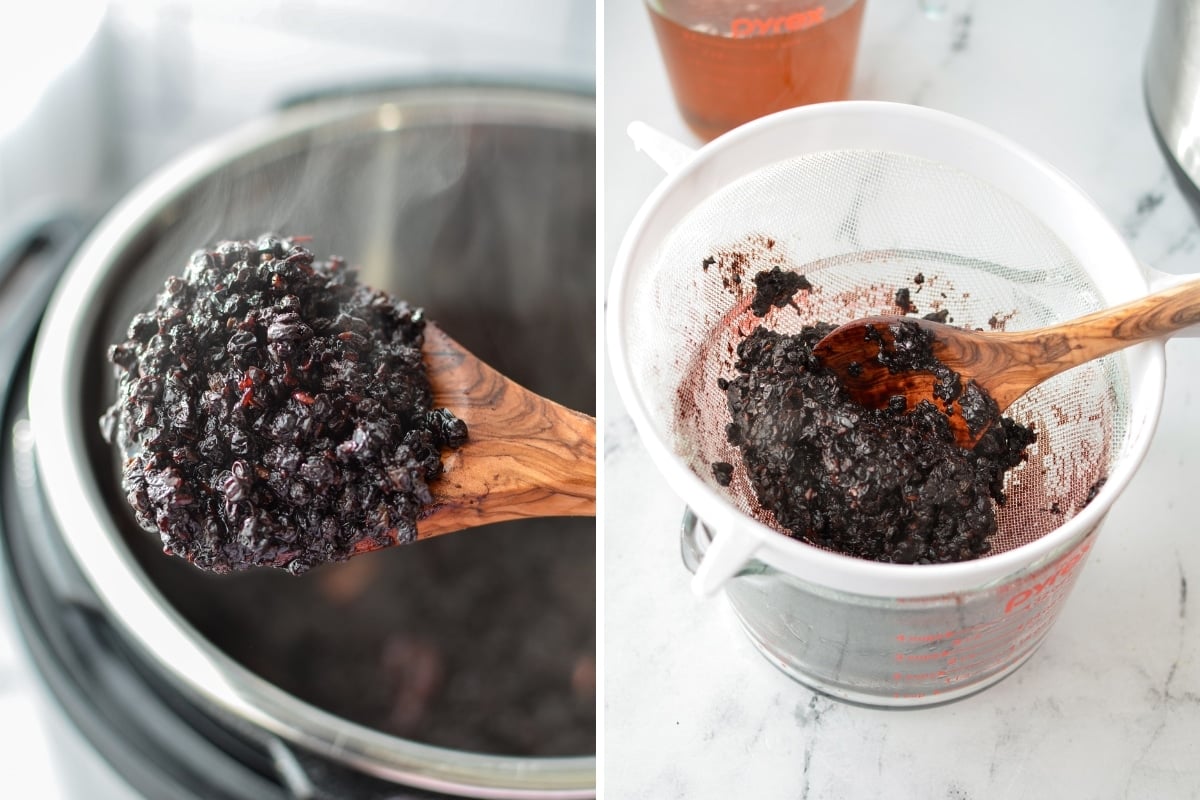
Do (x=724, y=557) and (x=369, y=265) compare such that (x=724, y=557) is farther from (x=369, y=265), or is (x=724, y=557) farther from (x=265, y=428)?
(x=369, y=265)

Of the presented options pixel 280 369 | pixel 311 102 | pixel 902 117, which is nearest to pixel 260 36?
pixel 311 102

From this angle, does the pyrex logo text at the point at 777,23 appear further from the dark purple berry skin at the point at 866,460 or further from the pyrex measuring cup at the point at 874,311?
the dark purple berry skin at the point at 866,460

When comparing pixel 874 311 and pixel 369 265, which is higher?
pixel 874 311

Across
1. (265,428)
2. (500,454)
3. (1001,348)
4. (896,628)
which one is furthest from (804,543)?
(265,428)

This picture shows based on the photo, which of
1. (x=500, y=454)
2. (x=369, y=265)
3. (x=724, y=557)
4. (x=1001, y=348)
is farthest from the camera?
(x=369, y=265)

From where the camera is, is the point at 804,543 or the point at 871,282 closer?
the point at 804,543

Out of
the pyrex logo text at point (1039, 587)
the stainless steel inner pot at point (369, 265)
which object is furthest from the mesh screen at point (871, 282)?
the stainless steel inner pot at point (369, 265)

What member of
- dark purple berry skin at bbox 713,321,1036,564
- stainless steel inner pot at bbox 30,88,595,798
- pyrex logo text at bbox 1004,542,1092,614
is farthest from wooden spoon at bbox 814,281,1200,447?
stainless steel inner pot at bbox 30,88,595,798

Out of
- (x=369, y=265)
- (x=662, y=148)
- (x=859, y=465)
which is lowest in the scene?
(x=369, y=265)
